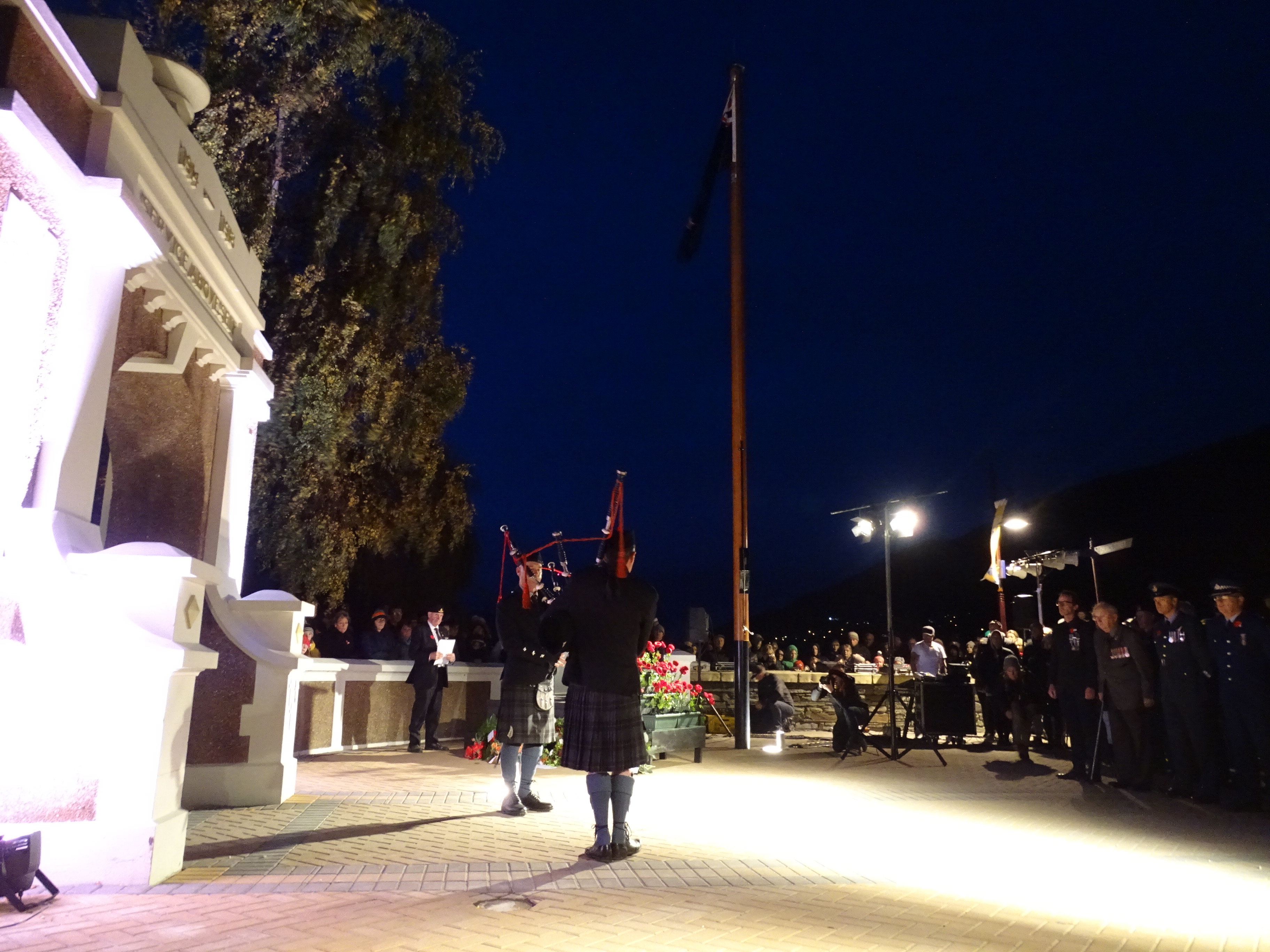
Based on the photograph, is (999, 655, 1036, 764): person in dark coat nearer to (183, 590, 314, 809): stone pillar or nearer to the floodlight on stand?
the floodlight on stand

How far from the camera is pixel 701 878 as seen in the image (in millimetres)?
5309

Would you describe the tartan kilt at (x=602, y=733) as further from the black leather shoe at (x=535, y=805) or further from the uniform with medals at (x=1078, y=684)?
the uniform with medals at (x=1078, y=684)

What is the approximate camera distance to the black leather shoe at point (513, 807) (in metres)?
7.37

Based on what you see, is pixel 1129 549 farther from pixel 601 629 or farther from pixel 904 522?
pixel 601 629

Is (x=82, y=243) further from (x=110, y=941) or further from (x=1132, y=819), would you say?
(x=1132, y=819)

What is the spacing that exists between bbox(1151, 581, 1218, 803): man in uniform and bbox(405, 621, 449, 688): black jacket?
28.2 feet

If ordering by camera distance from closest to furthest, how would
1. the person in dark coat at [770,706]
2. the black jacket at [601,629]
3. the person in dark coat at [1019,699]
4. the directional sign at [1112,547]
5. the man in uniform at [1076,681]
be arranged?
the black jacket at [601,629] → the man in uniform at [1076,681] → the person in dark coat at [1019,699] → the directional sign at [1112,547] → the person in dark coat at [770,706]

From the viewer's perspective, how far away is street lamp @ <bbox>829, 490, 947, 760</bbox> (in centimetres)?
1273

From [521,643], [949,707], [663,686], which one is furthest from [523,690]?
[949,707]

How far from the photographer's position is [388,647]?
536 inches

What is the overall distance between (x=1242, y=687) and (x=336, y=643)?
11.6 metres

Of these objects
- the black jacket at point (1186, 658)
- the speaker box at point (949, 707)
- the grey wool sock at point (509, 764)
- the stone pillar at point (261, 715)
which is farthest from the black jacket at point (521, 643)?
the speaker box at point (949, 707)

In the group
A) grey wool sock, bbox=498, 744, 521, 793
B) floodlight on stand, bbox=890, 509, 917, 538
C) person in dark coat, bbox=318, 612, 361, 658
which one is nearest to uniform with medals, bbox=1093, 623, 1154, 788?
floodlight on stand, bbox=890, 509, 917, 538

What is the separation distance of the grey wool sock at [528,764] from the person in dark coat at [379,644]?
6.26 metres
